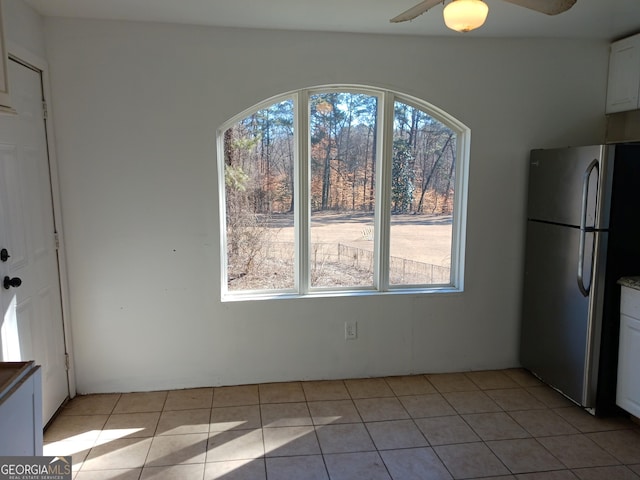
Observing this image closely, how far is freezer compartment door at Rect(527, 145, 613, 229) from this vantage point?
2.65 meters

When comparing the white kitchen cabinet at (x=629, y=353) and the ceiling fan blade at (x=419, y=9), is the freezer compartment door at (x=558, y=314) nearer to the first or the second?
the white kitchen cabinet at (x=629, y=353)

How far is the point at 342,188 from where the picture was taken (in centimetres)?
329

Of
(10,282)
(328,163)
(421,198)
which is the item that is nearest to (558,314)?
(421,198)

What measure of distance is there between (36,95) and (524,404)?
354 centimetres

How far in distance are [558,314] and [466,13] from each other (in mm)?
2112

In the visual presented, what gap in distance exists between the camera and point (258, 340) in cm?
323

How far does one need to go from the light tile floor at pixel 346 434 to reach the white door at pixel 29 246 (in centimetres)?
40

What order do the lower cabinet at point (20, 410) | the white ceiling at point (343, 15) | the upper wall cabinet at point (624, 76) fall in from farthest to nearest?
1. the upper wall cabinet at point (624, 76)
2. the white ceiling at point (343, 15)
3. the lower cabinet at point (20, 410)

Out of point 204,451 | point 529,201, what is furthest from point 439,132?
point 204,451

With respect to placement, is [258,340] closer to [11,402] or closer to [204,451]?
[204,451]

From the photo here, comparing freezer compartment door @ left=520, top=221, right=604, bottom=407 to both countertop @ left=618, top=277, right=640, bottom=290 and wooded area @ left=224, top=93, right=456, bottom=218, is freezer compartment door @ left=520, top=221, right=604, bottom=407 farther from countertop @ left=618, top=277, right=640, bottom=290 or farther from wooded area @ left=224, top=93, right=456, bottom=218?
wooded area @ left=224, top=93, right=456, bottom=218

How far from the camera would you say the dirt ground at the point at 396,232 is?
3.29 metres

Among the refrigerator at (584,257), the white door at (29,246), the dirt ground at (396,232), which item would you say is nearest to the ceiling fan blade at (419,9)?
the refrigerator at (584,257)

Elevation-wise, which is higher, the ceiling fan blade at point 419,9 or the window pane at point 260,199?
the ceiling fan blade at point 419,9
